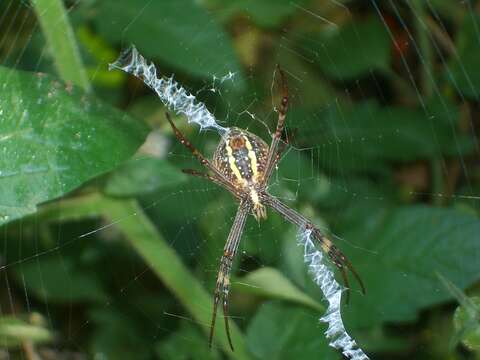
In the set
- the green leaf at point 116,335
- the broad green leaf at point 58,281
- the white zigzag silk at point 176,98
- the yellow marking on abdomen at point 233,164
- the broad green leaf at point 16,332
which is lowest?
the green leaf at point 116,335

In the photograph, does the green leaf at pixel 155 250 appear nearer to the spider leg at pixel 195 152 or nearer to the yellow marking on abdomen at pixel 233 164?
the spider leg at pixel 195 152

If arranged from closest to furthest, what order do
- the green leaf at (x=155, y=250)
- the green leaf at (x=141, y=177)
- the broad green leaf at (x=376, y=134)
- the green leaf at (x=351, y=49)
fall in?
the green leaf at (x=141, y=177), the green leaf at (x=155, y=250), the broad green leaf at (x=376, y=134), the green leaf at (x=351, y=49)

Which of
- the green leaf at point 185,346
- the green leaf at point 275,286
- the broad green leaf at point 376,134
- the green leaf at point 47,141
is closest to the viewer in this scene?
the green leaf at point 47,141

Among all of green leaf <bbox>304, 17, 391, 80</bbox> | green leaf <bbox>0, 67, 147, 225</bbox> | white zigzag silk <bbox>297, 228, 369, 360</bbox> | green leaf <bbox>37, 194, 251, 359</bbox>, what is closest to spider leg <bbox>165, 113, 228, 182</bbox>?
green leaf <bbox>37, 194, 251, 359</bbox>

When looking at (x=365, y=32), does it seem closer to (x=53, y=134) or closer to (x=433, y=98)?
(x=433, y=98)

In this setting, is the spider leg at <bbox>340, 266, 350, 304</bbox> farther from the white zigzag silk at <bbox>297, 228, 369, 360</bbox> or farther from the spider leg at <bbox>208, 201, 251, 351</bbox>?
the spider leg at <bbox>208, 201, 251, 351</bbox>

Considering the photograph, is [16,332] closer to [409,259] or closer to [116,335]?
[116,335]

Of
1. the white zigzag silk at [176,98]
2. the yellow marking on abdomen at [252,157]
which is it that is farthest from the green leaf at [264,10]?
the yellow marking on abdomen at [252,157]
